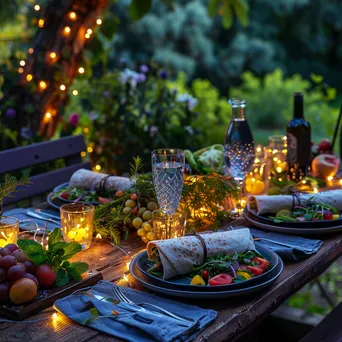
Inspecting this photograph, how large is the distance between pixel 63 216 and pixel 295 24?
938cm

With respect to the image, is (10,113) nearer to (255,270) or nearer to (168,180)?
(168,180)

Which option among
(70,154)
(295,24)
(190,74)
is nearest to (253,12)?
(295,24)

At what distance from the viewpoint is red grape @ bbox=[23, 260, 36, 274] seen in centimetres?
133

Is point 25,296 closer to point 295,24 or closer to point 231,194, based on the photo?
point 231,194

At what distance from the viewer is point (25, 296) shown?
1.28 meters

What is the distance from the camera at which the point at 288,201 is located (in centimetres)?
185

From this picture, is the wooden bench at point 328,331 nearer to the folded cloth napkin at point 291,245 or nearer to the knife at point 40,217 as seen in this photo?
the folded cloth napkin at point 291,245

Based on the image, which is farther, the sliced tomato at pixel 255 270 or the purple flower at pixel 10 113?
the purple flower at pixel 10 113

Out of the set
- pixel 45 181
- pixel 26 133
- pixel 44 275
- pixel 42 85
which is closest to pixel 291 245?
pixel 44 275

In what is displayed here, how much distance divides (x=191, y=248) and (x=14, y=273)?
0.39 metres

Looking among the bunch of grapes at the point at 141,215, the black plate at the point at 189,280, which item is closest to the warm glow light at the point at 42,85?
the bunch of grapes at the point at 141,215

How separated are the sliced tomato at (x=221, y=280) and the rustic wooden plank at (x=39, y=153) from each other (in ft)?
4.25

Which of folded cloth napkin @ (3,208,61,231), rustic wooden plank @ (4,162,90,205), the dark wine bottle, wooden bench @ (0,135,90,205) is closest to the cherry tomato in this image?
folded cloth napkin @ (3,208,61,231)

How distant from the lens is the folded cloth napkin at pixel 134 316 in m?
1.16
